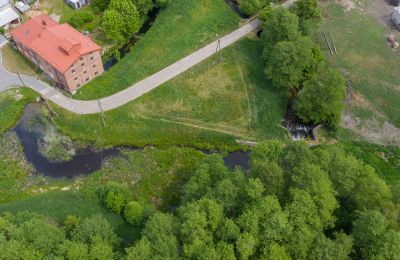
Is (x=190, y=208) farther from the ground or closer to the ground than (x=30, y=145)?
farther from the ground

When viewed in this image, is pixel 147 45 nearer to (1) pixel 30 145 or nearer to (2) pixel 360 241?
(1) pixel 30 145

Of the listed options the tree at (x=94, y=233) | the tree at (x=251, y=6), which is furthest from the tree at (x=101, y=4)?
the tree at (x=94, y=233)

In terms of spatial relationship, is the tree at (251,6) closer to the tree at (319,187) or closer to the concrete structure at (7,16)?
the tree at (319,187)

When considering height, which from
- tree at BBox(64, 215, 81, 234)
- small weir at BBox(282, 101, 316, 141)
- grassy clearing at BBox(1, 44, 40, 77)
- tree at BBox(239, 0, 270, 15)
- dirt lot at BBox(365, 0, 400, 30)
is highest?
tree at BBox(239, 0, 270, 15)

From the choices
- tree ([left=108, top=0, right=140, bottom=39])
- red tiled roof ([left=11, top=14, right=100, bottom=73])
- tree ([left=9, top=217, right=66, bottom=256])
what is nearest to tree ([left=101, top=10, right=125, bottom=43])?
tree ([left=108, top=0, right=140, bottom=39])

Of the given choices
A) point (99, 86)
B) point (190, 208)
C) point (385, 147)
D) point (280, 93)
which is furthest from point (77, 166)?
point (385, 147)

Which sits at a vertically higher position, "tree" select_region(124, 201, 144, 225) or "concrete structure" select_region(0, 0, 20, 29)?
"concrete structure" select_region(0, 0, 20, 29)

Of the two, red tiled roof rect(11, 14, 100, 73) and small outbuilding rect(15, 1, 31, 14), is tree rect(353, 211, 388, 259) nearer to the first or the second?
red tiled roof rect(11, 14, 100, 73)
